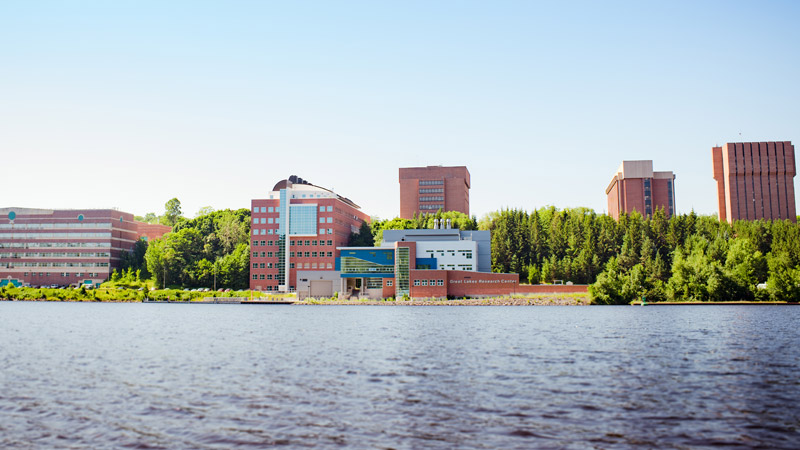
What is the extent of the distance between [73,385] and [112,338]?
23370 mm

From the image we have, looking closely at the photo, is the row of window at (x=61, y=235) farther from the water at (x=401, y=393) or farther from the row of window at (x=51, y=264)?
the water at (x=401, y=393)

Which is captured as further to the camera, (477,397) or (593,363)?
(593,363)

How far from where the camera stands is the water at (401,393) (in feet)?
59.8

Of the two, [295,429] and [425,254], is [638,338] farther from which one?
[425,254]

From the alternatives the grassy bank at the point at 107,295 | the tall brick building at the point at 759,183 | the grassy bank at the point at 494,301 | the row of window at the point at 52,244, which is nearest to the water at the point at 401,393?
the grassy bank at the point at 494,301

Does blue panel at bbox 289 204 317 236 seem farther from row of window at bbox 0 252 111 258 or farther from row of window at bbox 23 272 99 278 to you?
row of window at bbox 23 272 99 278

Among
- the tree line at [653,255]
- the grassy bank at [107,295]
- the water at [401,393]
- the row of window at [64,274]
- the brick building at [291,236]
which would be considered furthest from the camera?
the row of window at [64,274]

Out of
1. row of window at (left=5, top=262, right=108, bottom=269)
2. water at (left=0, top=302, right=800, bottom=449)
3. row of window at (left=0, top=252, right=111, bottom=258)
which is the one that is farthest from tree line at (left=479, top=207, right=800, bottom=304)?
row of window at (left=5, top=262, right=108, bottom=269)

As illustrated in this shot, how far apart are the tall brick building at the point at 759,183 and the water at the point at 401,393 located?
171 m

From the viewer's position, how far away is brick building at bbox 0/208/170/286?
550 ft

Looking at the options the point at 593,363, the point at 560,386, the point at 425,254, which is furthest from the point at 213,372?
the point at 425,254

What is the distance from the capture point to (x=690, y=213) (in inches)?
5832

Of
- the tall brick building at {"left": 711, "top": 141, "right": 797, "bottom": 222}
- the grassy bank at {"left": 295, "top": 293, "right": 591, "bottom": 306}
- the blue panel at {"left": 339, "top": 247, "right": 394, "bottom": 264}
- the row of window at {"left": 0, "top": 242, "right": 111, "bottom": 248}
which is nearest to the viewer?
the grassy bank at {"left": 295, "top": 293, "right": 591, "bottom": 306}

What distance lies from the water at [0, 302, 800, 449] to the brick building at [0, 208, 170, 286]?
431ft
